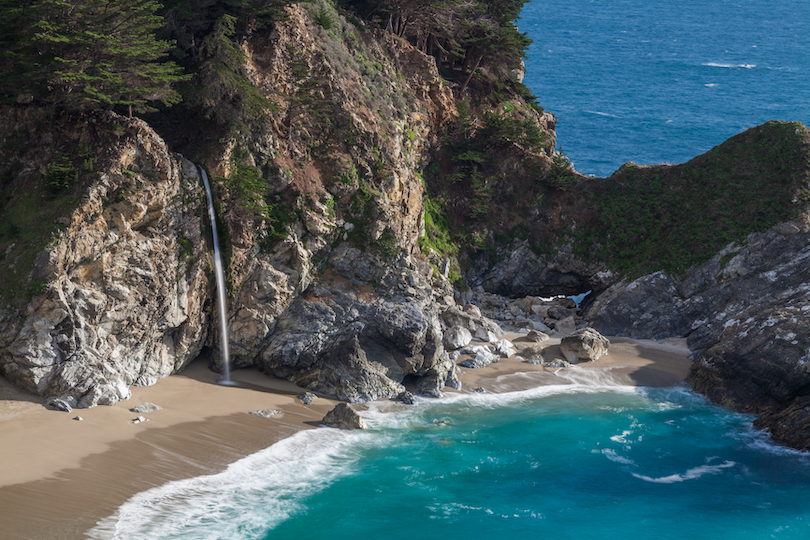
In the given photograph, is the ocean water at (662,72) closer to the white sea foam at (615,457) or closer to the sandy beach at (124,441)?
the white sea foam at (615,457)

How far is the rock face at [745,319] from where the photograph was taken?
28.8m

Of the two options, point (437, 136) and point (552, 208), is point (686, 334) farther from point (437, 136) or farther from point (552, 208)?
point (437, 136)

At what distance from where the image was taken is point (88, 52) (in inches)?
909

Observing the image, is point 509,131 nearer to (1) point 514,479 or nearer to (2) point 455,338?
(2) point 455,338

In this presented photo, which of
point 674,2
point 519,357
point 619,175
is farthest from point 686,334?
point 674,2

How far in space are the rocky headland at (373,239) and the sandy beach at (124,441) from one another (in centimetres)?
89

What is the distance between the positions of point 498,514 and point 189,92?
68.9 ft

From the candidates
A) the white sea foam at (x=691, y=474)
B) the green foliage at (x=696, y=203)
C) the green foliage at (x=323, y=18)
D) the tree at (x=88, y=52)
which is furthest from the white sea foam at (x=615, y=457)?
the green foliage at (x=323, y=18)

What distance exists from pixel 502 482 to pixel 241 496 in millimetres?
8964

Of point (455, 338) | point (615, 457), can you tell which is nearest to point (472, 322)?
point (455, 338)

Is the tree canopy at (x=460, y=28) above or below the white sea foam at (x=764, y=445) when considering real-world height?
above

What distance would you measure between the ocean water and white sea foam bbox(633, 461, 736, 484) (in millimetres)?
48432

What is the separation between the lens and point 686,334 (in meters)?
36.8

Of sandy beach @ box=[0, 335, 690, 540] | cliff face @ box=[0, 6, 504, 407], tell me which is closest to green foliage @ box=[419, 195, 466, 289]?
cliff face @ box=[0, 6, 504, 407]
